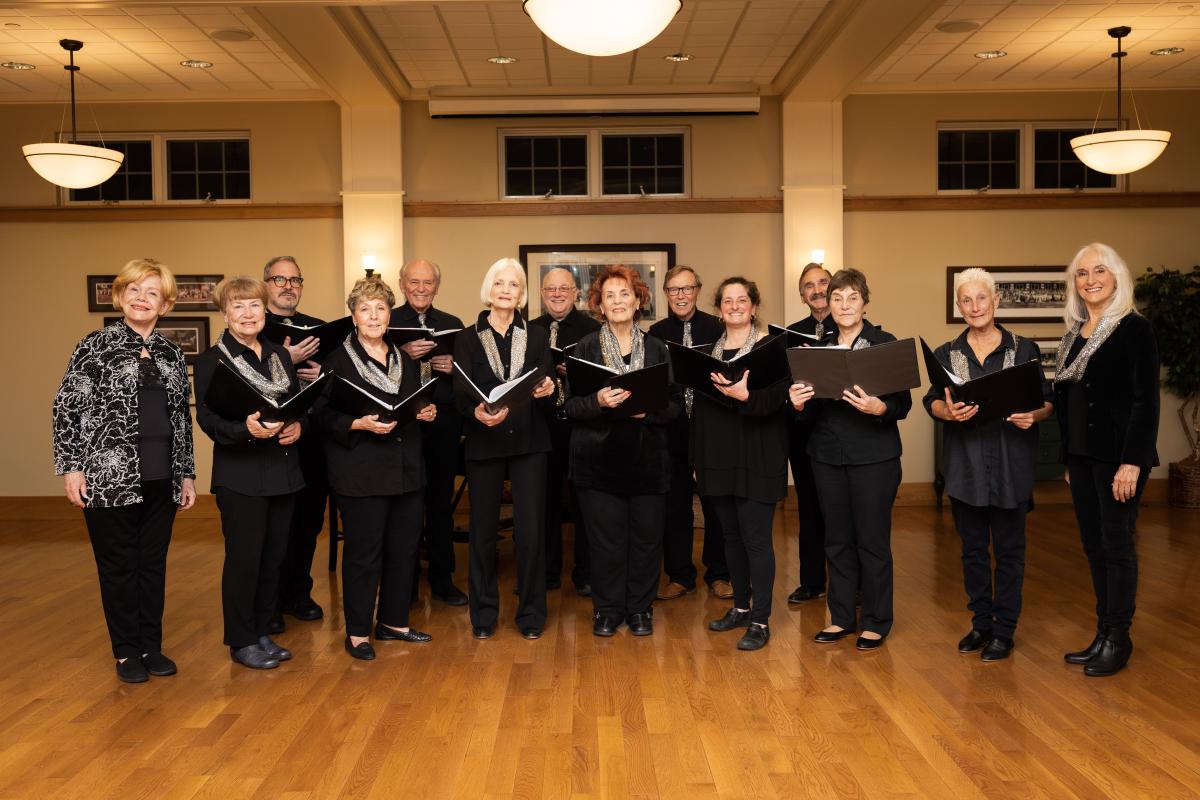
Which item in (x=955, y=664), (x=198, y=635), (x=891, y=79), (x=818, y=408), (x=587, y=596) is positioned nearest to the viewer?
(x=955, y=664)

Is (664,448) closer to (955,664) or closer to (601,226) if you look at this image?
(955,664)

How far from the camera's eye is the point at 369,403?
13.3ft

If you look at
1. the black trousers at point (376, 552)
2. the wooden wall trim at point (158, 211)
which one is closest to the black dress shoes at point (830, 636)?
the black trousers at point (376, 552)

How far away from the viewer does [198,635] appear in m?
4.65

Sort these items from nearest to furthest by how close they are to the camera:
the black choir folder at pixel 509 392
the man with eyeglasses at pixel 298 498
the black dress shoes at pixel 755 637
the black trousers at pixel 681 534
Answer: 1. the black choir folder at pixel 509 392
2. the black dress shoes at pixel 755 637
3. the man with eyeglasses at pixel 298 498
4. the black trousers at pixel 681 534

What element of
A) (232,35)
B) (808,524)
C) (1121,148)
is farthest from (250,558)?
(1121,148)

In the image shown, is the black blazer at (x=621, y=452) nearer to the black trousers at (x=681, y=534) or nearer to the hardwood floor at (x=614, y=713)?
the hardwood floor at (x=614, y=713)

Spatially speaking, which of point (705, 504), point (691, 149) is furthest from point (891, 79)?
point (705, 504)

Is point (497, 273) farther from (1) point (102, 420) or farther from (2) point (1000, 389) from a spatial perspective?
(2) point (1000, 389)

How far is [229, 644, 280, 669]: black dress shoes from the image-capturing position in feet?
13.5

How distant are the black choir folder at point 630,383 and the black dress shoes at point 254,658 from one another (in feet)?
5.52

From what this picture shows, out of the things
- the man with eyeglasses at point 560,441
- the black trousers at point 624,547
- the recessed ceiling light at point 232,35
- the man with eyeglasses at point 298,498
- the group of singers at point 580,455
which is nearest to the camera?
the group of singers at point 580,455

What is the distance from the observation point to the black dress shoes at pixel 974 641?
4.22 meters

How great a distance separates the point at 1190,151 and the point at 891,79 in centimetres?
272
